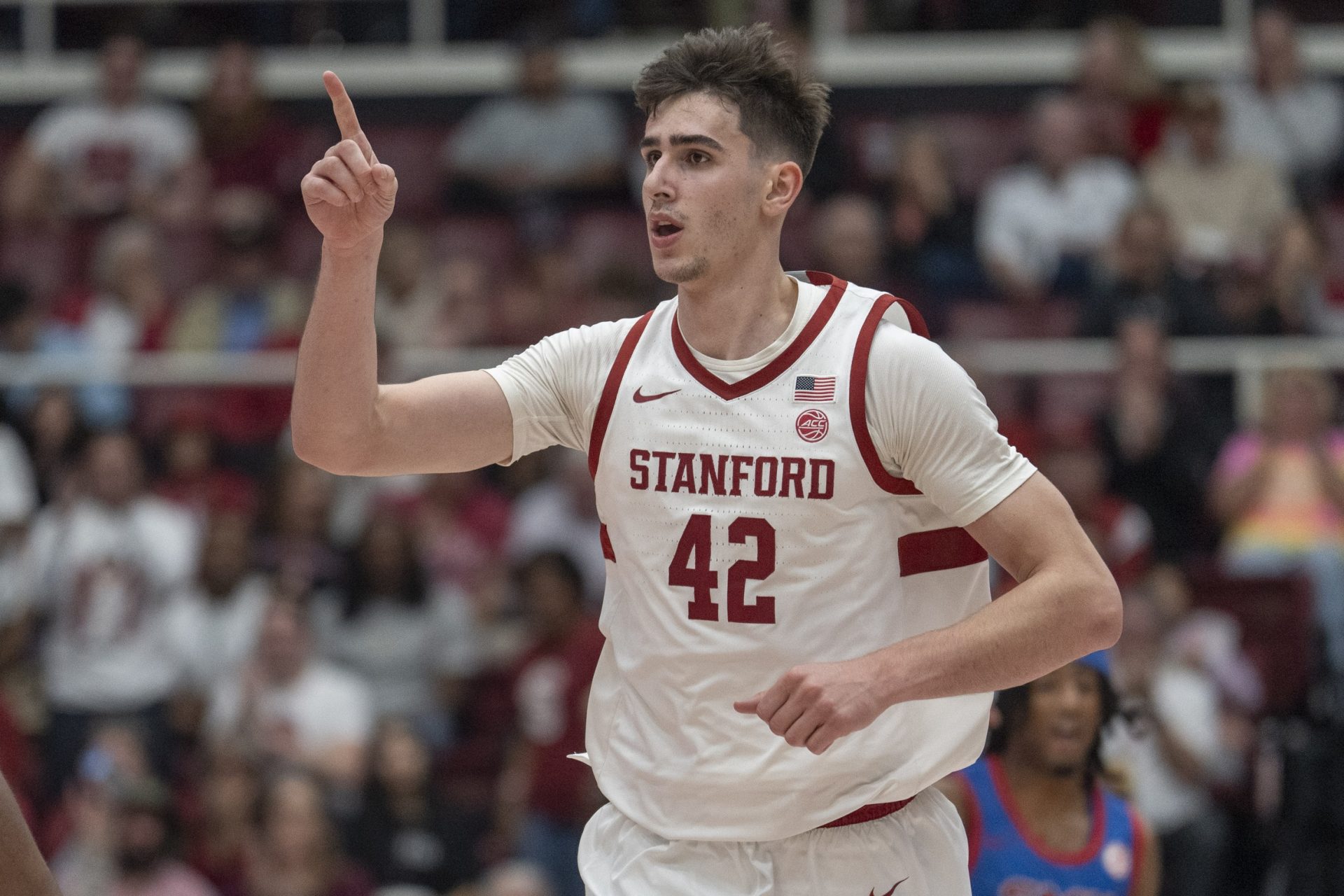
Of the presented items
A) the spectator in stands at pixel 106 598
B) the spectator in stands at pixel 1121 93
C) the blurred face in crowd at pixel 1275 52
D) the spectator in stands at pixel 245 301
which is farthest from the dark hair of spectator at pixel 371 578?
the blurred face in crowd at pixel 1275 52

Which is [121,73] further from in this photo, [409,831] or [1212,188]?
[1212,188]

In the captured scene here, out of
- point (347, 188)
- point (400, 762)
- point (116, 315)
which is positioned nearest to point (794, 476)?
point (347, 188)

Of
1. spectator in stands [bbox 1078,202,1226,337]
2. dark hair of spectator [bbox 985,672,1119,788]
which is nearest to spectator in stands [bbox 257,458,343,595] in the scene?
spectator in stands [bbox 1078,202,1226,337]

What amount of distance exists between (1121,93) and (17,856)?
10.2 metres

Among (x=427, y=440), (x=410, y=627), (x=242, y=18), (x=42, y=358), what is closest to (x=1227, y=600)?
(x=410, y=627)

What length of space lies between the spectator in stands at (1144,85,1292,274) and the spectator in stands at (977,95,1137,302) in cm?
28

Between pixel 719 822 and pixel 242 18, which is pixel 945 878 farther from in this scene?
pixel 242 18

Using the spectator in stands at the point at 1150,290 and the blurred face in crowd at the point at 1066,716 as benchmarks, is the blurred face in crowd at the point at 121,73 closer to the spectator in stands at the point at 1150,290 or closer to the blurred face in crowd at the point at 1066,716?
the spectator in stands at the point at 1150,290

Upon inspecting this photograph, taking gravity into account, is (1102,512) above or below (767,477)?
below

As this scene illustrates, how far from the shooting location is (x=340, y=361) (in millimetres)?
4234

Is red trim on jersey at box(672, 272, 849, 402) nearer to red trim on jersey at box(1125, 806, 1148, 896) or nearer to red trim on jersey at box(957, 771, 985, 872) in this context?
red trim on jersey at box(957, 771, 985, 872)

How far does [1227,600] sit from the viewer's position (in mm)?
9398

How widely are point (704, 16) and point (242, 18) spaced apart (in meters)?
3.86

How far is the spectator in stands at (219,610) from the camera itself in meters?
10.1
